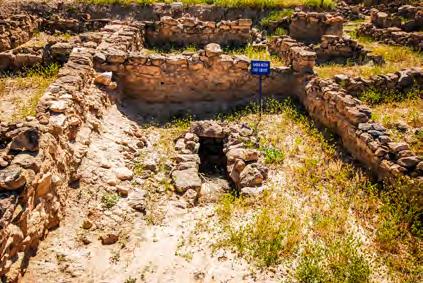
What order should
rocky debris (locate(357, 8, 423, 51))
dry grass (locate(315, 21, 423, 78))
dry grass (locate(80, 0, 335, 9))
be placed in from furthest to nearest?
1. dry grass (locate(80, 0, 335, 9))
2. rocky debris (locate(357, 8, 423, 51))
3. dry grass (locate(315, 21, 423, 78))

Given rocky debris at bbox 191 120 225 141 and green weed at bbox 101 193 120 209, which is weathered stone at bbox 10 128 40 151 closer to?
green weed at bbox 101 193 120 209

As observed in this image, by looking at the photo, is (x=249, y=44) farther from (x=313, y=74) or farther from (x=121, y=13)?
(x=121, y=13)

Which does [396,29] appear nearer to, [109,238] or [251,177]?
[251,177]

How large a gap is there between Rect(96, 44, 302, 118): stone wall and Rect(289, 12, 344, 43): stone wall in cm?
565

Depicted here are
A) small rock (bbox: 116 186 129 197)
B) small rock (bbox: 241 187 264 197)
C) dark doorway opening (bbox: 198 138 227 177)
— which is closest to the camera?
small rock (bbox: 116 186 129 197)

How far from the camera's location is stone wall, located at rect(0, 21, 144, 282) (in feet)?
14.4

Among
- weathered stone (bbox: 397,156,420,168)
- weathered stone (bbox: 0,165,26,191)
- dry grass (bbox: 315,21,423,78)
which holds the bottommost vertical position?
dry grass (bbox: 315,21,423,78)

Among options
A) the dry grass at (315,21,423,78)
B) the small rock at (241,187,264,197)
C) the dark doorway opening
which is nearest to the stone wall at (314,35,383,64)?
the dry grass at (315,21,423,78)

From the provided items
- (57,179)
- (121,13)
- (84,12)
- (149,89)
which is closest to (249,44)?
(149,89)

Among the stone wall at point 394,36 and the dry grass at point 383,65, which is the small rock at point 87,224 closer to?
the dry grass at point 383,65

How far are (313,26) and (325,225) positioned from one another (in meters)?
11.1

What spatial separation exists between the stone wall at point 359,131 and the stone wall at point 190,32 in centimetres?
472

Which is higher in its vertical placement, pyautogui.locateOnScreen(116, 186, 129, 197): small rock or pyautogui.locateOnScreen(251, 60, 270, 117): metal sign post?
pyautogui.locateOnScreen(251, 60, 270, 117): metal sign post

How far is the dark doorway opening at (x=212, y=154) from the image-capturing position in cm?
881
